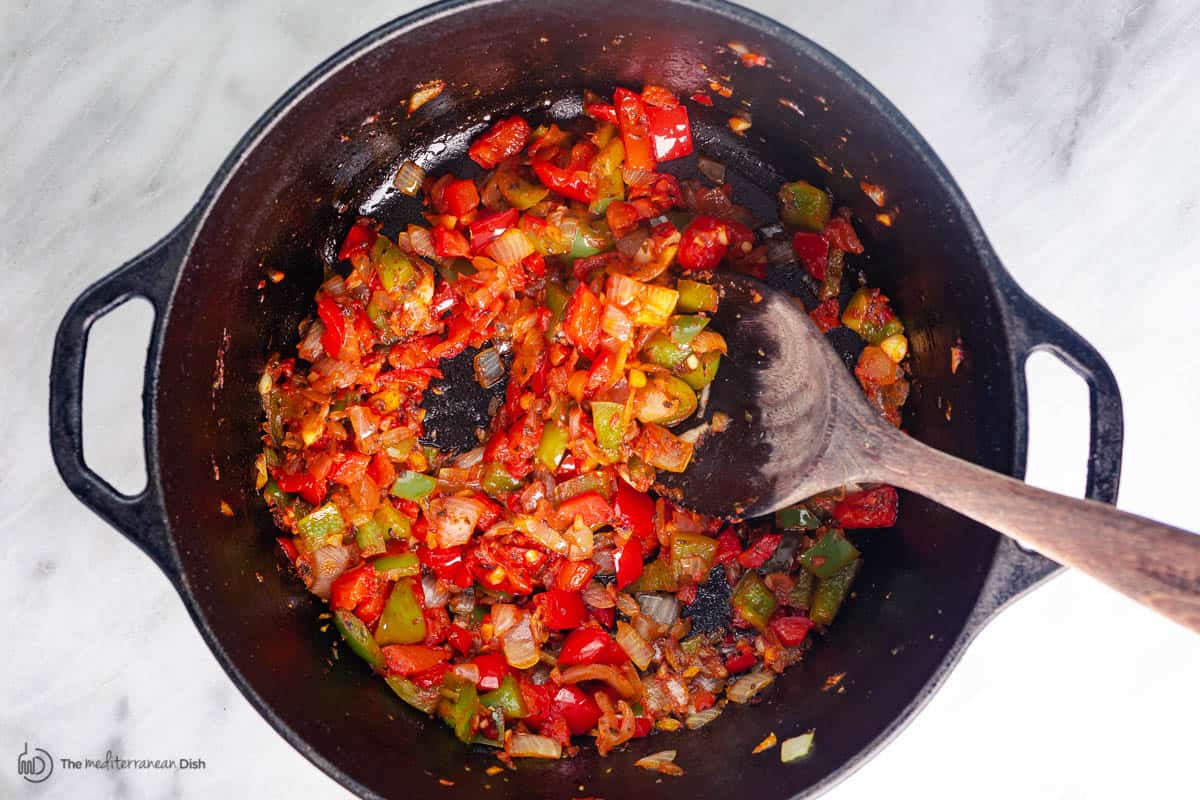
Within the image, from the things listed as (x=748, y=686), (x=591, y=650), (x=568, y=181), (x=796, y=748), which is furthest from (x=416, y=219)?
(x=796, y=748)

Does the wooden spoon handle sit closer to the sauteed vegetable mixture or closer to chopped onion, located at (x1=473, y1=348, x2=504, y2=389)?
the sauteed vegetable mixture

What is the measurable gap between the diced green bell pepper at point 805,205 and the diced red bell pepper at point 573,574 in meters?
1.36

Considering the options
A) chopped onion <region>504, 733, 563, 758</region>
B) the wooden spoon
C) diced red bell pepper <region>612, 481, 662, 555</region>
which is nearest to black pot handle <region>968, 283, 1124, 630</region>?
the wooden spoon

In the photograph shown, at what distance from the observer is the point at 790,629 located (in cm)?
288

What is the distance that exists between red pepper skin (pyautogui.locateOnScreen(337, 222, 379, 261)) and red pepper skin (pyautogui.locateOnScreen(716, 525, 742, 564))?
153 cm

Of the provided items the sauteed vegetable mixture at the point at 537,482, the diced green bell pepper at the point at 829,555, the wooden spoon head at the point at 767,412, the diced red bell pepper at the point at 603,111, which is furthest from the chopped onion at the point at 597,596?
the diced red bell pepper at the point at 603,111

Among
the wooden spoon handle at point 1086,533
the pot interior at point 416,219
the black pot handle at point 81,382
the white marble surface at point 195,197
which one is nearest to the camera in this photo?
the wooden spoon handle at point 1086,533

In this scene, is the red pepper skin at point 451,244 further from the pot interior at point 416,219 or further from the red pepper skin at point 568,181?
the red pepper skin at point 568,181

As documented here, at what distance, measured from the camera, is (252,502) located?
2.78 m

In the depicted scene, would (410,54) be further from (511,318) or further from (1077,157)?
(1077,157)

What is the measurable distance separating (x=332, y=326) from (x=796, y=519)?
169cm

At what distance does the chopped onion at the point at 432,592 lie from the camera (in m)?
2.83

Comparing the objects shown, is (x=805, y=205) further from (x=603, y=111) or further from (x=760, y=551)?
(x=760, y=551)

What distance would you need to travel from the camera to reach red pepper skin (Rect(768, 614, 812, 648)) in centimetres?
288
